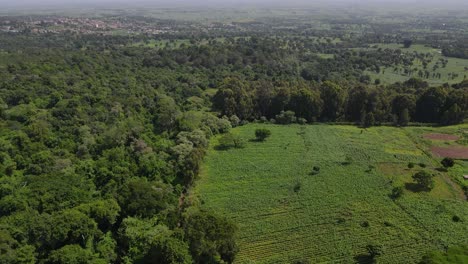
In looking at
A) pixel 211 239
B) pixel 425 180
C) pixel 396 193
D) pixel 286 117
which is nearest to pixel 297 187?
pixel 396 193

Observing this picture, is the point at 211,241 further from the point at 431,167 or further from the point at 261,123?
the point at 261,123

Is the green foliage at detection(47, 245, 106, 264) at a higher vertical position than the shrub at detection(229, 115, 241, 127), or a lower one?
lower

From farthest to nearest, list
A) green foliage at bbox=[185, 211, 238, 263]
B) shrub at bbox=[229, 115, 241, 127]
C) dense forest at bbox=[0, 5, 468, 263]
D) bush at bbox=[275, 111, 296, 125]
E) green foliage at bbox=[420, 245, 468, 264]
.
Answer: bush at bbox=[275, 111, 296, 125], shrub at bbox=[229, 115, 241, 127], dense forest at bbox=[0, 5, 468, 263], green foliage at bbox=[185, 211, 238, 263], green foliage at bbox=[420, 245, 468, 264]

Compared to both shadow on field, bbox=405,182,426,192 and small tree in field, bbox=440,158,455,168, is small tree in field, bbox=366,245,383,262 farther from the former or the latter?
small tree in field, bbox=440,158,455,168

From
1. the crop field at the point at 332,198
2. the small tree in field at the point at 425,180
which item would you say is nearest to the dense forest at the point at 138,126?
the crop field at the point at 332,198

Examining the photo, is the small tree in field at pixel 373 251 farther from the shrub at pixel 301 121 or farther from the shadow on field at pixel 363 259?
the shrub at pixel 301 121

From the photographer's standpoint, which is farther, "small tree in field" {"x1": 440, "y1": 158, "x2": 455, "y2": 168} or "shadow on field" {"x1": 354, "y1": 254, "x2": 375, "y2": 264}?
"small tree in field" {"x1": 440, "y1": 158, "x2": 455, "y2": 168}

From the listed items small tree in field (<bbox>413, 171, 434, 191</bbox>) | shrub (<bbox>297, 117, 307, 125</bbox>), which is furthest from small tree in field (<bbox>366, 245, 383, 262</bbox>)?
shrub (<bbox>297, 117, 307, 125</bbox>)
